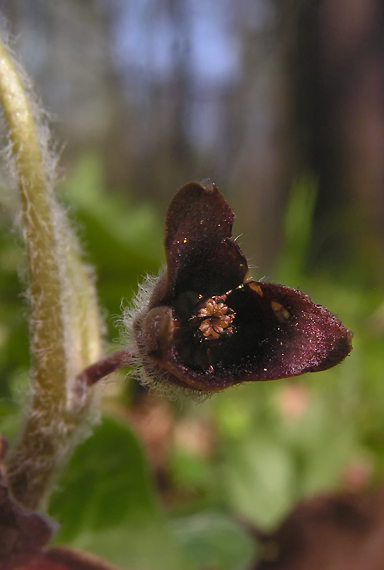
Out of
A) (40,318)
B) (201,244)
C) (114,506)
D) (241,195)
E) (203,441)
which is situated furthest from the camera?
(241,195)

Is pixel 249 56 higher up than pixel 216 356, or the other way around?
pixel 249 56

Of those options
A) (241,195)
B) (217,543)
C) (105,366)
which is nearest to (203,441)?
(217,543)

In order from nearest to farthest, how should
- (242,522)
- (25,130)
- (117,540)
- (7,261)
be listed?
(25,130)
(117,540)
(242,522)
(7,261)

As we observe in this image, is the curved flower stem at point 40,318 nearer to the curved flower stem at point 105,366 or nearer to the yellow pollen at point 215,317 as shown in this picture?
the curved flower stem at point 105,366

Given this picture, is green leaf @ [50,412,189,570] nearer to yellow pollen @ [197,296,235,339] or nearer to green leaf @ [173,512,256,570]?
green leaf @ [173,512,256,570]

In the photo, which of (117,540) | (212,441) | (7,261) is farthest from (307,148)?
(117,540)

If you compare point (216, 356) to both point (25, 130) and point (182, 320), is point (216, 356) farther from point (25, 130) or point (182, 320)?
point (25, 130)

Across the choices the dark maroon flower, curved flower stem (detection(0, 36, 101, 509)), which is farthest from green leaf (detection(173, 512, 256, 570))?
the dark maroon flower

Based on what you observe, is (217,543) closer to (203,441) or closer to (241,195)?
(203,441)
